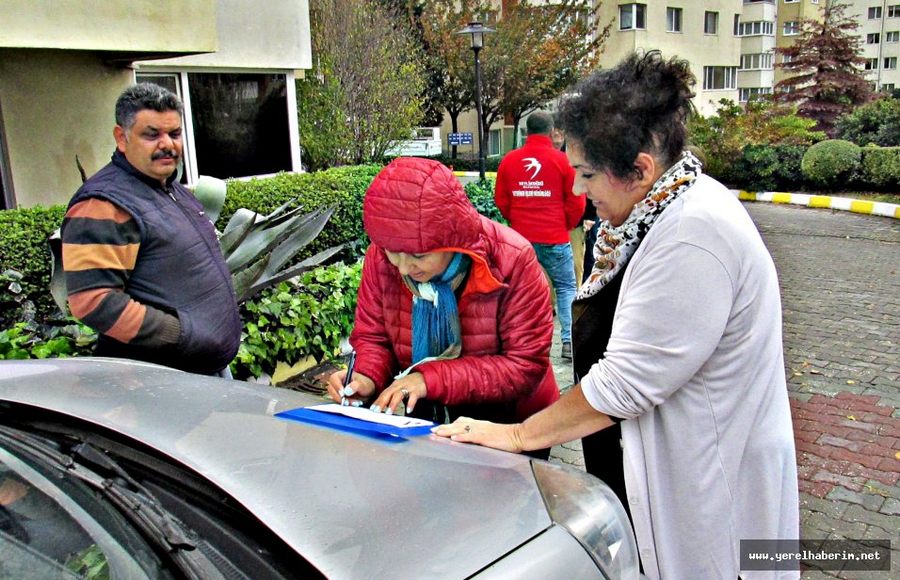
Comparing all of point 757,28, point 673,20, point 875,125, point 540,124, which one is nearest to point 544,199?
point 540,124

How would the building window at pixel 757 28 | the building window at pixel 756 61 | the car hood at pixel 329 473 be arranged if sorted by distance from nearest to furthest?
1. the car hood at pixel 329 473
2. the building window at pixel 757 28
3. the building window at pixel 756 61

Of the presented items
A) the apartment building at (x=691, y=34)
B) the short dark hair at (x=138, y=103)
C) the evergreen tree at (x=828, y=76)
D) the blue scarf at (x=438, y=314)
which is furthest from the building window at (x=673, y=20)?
the blue scarf at (x=438, y=314)

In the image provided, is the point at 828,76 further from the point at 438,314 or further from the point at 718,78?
the point at 438,314

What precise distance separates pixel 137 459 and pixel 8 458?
26 cm

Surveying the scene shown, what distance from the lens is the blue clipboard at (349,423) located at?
187cm

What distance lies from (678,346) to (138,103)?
2.29 m

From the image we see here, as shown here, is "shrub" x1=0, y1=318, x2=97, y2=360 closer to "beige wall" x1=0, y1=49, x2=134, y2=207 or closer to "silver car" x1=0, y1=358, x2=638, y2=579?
"silver car" x1=0, y1=358, x2=638, y2=579

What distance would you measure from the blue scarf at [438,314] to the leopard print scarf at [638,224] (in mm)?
447

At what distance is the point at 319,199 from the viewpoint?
8.07 m

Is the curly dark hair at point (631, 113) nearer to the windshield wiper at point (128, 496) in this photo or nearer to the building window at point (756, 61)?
the windshield wiper at point (128, 496)

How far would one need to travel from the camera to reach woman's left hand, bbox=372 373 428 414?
7.26 feet

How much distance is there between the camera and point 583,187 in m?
1.82

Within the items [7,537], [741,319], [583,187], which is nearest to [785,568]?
[741,319]

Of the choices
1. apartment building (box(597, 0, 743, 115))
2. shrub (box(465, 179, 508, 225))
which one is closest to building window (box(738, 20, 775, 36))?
apartment building (box(597, 0, 743, 115))
